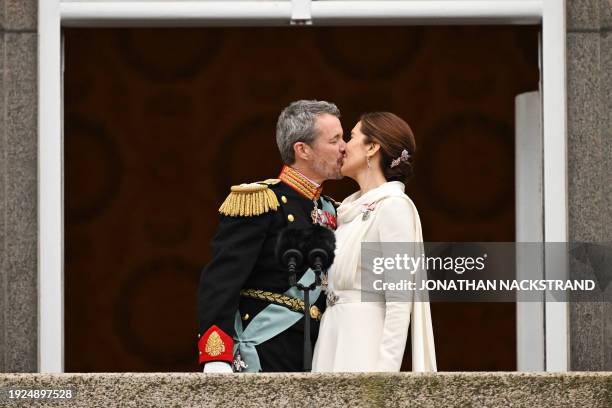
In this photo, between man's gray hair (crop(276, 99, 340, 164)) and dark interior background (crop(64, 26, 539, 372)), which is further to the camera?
dark interior background (crop(64, 26, 539, 372))

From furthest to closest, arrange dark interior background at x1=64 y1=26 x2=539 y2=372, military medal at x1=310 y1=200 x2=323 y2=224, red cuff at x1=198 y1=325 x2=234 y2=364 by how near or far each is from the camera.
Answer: dark interior background at x1=64 y1=26 x2=539 y2=372
military medal at x1=310 y1=200 x2=323 y2=224
red cuff at x1=198 y1=325 x2=234 y2=364

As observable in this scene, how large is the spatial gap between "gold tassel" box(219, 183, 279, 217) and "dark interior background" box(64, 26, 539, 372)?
15.1 ft

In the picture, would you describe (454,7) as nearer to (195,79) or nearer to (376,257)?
(376,257)

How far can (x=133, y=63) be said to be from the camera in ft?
37.2

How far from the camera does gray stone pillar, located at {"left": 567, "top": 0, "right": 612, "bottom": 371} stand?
23.5 ft

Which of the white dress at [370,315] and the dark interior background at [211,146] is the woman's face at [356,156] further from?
the dark interior background at [211,146]

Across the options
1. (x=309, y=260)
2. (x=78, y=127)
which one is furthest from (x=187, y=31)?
(x=309, y=260)

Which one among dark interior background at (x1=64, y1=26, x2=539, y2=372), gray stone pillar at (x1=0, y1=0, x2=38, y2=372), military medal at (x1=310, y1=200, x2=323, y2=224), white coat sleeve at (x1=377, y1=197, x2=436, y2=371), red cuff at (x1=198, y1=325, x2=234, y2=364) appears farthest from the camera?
dark interior background at (x1=64, y1=26, x2=539, y2=372)

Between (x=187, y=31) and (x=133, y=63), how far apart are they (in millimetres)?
453

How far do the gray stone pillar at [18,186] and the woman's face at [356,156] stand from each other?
1.47 meters

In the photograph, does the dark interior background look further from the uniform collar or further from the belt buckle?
the belt buckle

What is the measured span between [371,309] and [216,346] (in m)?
0.63

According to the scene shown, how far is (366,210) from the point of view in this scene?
21.2ft

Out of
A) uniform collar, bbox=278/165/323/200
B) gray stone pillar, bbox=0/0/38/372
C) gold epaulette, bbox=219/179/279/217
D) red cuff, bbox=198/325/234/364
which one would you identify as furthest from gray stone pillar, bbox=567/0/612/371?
gray stone pillar, bbox=0/0/38/372
